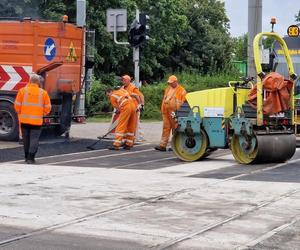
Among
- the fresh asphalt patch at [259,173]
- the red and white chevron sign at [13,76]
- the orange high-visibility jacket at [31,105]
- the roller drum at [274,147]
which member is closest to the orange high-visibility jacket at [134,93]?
the red and white chevron sign at [13,76]

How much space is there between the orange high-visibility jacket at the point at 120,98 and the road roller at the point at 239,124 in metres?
2.29

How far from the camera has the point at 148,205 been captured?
8.82 meters

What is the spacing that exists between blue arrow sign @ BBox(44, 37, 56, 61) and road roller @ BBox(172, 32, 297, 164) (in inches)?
183

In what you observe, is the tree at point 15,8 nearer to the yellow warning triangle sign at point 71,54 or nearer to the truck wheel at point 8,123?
the yellow warning triangle sign at point 71,54

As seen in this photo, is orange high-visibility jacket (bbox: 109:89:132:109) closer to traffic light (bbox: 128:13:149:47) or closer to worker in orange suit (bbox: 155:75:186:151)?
worker in orange suit (bbox: 155:75:186:151)

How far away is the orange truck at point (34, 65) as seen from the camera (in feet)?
56.4

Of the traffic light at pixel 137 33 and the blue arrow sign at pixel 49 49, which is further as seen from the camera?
the traffic light at pixel 137 33

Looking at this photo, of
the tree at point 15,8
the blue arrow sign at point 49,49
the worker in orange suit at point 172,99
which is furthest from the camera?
the tree at point 15,8

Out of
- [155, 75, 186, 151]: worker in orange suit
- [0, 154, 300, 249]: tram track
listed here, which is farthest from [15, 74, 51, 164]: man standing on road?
[0, 154, 300, 249]: tram track

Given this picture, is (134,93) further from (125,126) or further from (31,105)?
(31,105)

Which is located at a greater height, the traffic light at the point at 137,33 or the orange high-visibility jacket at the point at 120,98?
the traffic light at the point at 137,33

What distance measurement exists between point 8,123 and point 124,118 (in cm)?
317

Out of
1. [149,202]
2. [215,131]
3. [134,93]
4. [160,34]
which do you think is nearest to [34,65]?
[134,93]

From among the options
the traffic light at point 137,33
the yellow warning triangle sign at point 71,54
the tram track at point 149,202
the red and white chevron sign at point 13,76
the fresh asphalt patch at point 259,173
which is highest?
the traffic light at point 137,33
